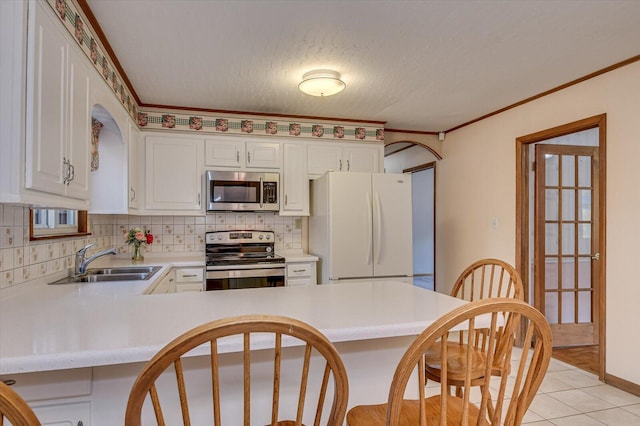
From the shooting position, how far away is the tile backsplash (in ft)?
5.85

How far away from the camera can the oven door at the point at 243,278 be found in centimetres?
338

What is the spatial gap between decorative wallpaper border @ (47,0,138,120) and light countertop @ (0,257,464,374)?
47.7 inches

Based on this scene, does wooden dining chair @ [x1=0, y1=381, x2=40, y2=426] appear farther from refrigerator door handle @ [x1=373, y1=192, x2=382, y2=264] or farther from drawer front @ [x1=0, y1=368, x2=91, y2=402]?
A: refrigerator door handle @ [x1=373, y1=192, x2=382, y2=264]

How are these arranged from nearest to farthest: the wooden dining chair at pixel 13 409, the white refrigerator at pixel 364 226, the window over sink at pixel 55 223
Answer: the wooden dining chair at pixel 13 409 → the window over sink at pixel 55 223 → the white refrigerator at pixel 364 226

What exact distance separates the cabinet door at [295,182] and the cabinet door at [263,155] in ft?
0.31

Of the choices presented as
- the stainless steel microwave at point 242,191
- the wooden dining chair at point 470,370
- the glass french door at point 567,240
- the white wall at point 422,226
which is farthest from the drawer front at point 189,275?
the white wall at point 422,226

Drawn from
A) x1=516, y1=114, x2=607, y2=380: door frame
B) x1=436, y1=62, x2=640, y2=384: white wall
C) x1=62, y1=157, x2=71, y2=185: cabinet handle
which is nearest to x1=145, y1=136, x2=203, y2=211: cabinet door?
x1=62, y1=157, x2=71, y2=185: cabinet handle

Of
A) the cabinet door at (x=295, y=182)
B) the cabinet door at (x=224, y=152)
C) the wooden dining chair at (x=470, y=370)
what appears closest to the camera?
Answer: the wooden dining chair at (x=470, y=370)

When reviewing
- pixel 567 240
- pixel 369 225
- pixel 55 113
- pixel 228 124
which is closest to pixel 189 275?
pixel 228 124

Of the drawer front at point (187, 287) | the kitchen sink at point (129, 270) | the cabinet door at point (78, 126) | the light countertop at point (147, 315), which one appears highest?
the cabinet door at point (78, 126)

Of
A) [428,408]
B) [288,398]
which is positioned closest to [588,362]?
[428,408]

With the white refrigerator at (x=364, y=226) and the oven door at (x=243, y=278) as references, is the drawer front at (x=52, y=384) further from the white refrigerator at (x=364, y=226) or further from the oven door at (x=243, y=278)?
the white refrigerator at (x=364, y=226)

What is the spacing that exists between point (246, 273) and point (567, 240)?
3.00 metres

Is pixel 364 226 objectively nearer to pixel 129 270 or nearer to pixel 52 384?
pixel 129 270
